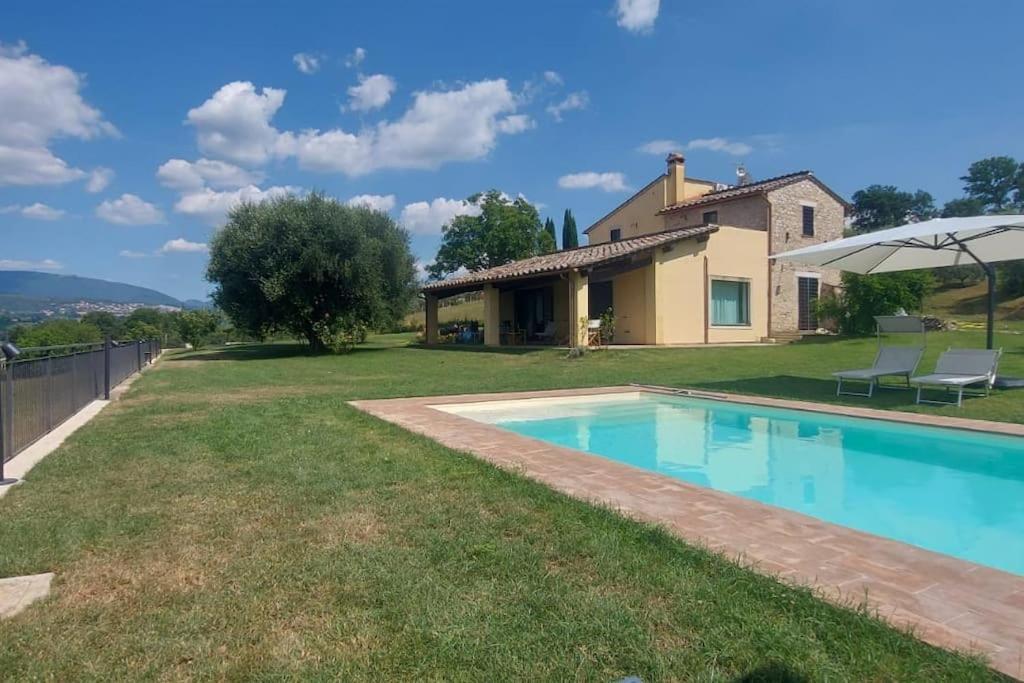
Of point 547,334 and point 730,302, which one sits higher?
point 730,302

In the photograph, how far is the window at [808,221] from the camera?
26438 millimetres

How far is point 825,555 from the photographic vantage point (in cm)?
347

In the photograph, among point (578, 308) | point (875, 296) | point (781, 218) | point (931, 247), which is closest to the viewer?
point (931, 247)

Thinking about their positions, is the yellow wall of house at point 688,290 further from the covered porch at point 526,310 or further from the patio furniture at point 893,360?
the patio furniture at point 893,360

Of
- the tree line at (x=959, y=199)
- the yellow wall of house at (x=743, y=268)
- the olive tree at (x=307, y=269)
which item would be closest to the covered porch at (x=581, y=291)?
the yellow wall of house at (x=743, y=268)

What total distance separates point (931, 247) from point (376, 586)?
12310 millimetres

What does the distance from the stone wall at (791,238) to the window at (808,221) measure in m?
0.19

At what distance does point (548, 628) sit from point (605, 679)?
39 centimetres

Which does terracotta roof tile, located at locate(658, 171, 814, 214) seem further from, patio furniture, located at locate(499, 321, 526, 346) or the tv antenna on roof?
patio furniture, located at locate(499, 321, 526, 346)

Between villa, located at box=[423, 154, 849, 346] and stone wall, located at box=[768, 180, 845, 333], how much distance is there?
46 millimetres

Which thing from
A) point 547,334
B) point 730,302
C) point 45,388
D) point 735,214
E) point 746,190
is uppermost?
point 746,190

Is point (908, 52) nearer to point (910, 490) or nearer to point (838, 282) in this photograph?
point (910, 490)

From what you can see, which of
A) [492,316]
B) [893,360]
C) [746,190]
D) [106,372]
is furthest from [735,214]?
[106,372]

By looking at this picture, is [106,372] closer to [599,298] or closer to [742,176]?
[599,298]
